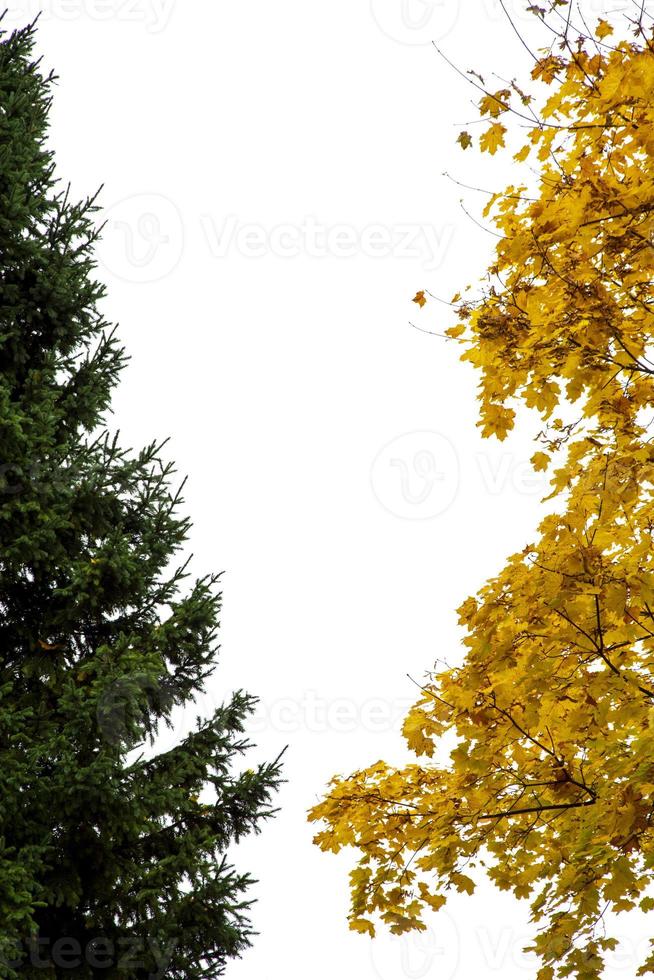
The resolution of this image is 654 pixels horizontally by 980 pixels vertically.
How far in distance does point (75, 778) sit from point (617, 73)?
5.39 meters

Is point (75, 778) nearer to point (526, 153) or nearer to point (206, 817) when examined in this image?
point (206, 817)

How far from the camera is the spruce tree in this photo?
6117 millimetres

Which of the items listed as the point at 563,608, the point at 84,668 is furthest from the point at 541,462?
the point at 84,668

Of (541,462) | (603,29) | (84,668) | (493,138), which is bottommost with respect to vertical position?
(84,668)

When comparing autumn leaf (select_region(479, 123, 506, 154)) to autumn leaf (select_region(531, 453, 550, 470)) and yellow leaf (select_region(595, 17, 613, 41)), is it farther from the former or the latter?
autumn leaf (select_region(531, 453, 550, 470))

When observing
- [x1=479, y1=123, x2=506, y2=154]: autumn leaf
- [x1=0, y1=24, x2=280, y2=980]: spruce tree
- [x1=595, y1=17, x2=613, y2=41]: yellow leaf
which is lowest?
[x1=0, y1=24, x2=280, y2=980]: spruce tree

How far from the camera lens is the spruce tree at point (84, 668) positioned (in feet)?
20.1

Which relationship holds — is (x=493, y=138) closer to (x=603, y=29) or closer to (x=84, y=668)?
(x=603, y=29)

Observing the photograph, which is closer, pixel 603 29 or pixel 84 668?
pixel 603 29

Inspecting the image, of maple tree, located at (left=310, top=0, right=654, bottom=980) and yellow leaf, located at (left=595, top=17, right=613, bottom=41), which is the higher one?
yellow leaf, located at (left=595, top=17, right=613, bottom=41)

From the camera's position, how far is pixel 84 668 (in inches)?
252

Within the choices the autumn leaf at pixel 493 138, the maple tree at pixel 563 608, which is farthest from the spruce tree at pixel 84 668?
the autumn leaf at pixel 493 138

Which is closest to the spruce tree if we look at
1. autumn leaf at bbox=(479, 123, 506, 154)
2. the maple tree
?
the maple tree

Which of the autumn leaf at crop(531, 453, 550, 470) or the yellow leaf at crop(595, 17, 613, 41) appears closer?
the yellow leaf at crop(595, 17, 613, 41)
